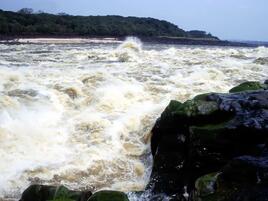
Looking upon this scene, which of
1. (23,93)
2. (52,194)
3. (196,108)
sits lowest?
(52,194)

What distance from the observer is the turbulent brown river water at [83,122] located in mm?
8430

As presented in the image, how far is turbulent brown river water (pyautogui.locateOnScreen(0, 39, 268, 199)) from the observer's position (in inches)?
332

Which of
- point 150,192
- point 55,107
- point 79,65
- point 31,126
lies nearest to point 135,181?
point 150,192

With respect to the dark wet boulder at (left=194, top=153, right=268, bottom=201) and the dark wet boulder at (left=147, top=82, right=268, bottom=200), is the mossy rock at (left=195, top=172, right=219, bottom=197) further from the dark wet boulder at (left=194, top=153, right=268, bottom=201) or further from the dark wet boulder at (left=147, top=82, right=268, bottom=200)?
the dark wet boulder at (left=147, top=82, right=268, bottom=200)

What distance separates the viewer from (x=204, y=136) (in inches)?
274

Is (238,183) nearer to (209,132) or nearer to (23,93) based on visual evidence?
(209,132)

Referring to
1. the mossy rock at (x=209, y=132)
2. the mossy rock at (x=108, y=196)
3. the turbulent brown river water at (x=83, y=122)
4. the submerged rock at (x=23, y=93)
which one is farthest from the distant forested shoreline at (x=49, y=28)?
the mossy rock at (x=108, y=196)

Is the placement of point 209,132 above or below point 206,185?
above

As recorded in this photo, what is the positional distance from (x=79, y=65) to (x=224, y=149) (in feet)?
44.5

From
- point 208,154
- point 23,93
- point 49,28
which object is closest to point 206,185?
point 208,154

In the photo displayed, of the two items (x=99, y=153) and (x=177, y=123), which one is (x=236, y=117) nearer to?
(x=177, y=123)

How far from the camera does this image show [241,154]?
261 inches

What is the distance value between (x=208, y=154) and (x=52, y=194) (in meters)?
2.51

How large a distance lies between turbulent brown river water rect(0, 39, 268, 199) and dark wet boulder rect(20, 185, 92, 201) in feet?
3.79
